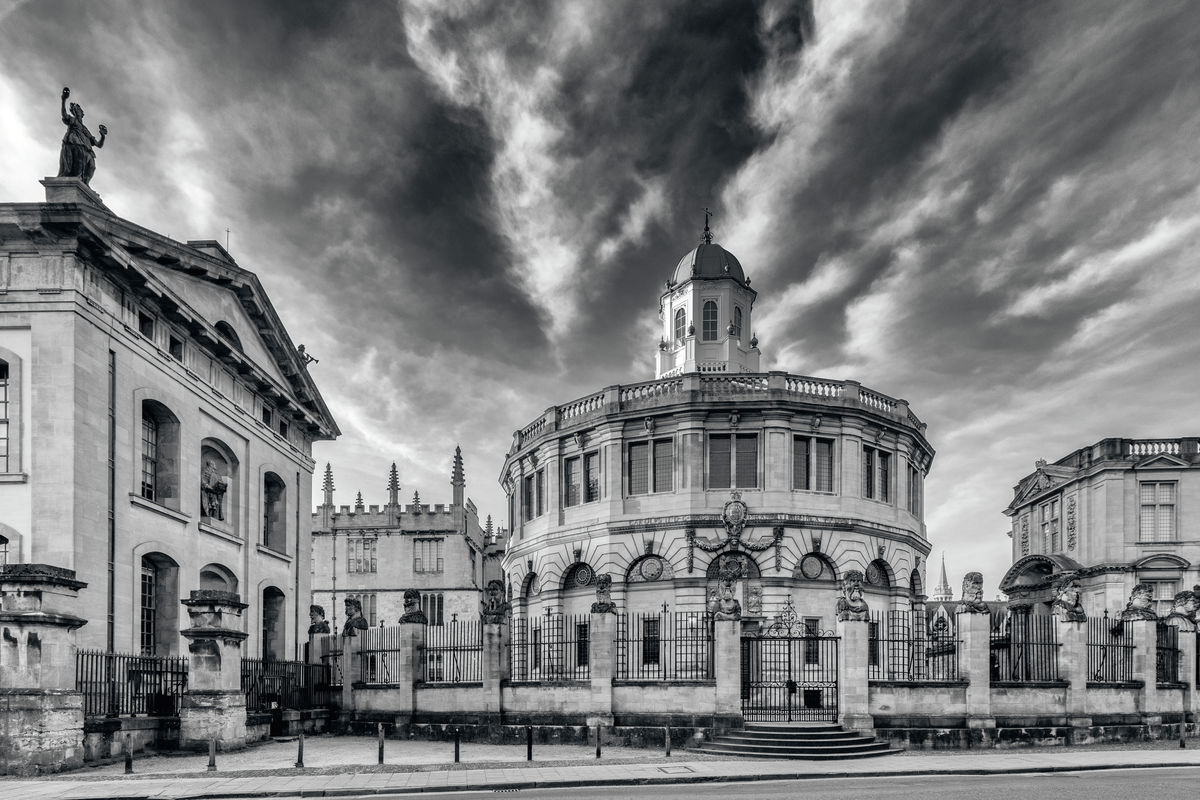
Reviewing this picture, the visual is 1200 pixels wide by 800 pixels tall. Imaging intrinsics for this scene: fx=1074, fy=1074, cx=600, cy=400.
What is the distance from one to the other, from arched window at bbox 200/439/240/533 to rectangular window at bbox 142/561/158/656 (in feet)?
9.84

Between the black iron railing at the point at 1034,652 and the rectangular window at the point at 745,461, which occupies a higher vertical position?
the rectangular window at the point at 745,461

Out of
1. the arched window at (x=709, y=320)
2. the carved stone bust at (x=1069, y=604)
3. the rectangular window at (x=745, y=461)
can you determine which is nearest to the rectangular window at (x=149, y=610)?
the rectangular window at (x=745, y=461)

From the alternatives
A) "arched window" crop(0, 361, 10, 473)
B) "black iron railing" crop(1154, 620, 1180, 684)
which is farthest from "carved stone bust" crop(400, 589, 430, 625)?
"black iron railing" crop(1154, 620, 1180, 684)

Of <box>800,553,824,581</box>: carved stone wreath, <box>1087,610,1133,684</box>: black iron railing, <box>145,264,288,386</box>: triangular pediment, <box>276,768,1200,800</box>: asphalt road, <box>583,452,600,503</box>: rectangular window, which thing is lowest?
<box>276,768,1200,800</box>: asphalt road

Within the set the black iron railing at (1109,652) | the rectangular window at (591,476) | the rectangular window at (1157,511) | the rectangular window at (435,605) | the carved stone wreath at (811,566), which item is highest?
the rectangular window at (591,476)

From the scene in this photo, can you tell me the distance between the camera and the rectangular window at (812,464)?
4306 centimetres

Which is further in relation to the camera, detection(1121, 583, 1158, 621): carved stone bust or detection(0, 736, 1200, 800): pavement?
detection(1121, 583, 1158, 621): carved stone bust

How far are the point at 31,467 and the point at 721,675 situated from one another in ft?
56.1

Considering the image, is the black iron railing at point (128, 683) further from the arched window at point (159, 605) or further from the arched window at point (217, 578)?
the arched window at point (217, 578)

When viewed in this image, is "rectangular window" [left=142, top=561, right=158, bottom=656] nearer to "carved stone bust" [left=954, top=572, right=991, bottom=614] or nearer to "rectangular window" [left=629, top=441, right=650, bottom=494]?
"rectangular window" [left=629, top=441, right=650, bottom=494]

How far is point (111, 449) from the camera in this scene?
26.9 metres

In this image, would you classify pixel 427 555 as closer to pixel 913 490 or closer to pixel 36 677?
pixel 913 490

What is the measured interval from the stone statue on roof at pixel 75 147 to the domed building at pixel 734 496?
22947mm

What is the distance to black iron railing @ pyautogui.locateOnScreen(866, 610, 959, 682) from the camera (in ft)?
101
